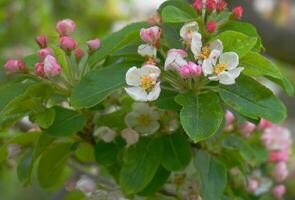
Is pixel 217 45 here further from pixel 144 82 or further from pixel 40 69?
pixel 40 69

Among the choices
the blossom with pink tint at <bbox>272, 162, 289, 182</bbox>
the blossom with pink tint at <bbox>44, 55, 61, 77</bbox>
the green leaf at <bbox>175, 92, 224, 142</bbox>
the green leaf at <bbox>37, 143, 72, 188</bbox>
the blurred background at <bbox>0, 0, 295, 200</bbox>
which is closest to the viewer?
the green leaf at <bbox>175, 92, 224, 142</bbox>

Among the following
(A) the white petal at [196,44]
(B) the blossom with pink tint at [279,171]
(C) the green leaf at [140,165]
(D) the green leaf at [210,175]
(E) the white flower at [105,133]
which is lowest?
(B) the blossom with pink tint at [279,171]

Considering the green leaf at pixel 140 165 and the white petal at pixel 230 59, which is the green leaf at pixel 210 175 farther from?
the white petal at pixel 230 59

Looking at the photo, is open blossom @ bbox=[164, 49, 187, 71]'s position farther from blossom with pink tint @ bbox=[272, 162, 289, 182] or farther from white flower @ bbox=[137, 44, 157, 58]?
blossom with pink tint @ bbox=[272, 162, 289, 182]

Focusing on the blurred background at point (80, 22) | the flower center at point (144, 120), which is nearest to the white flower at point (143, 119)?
the flower center at point (144, 120)

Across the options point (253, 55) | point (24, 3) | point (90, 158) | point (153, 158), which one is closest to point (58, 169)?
point (90, 158)

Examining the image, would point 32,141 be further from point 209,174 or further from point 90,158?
point 209,174

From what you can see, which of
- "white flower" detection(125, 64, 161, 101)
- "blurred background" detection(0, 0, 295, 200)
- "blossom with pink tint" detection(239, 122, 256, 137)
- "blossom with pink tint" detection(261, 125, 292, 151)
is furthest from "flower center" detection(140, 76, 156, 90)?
"blurred background" detection(0, 0, 295, 200)
